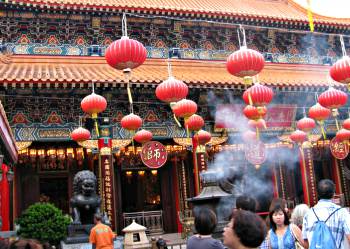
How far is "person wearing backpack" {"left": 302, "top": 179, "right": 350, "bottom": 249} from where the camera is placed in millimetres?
3766

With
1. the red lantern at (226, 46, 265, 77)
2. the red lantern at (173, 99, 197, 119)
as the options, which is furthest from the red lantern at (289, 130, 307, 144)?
the red lantern at (226, 46, 265, 77)

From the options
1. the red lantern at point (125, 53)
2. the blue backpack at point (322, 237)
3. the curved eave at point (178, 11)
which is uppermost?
the curved eave at point (178, 11)

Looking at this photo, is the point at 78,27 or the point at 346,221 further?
the point at 78,27

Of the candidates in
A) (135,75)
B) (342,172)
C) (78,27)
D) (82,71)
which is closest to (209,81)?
(135,75)

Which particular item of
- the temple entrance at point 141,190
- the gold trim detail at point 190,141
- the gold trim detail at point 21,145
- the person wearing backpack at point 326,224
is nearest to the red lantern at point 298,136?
the gold trim detail at point 190,141

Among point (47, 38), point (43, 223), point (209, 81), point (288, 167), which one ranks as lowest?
point (43, 223)

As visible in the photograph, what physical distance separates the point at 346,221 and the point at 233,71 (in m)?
3.89

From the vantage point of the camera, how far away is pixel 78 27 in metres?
12.4

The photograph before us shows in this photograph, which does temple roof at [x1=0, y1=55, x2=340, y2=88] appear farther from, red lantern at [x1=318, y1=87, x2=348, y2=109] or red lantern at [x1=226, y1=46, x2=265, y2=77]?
red lantern at [x1=226, y1=46, x2=265, y2=77]

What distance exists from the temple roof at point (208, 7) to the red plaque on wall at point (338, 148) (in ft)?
12.7

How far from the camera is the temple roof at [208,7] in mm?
11504

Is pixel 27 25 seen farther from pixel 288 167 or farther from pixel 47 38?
pixel 288 167

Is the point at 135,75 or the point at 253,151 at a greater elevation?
the point at 135,75

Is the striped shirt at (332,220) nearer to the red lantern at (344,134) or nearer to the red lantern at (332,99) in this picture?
the red lantern at (332,99)
